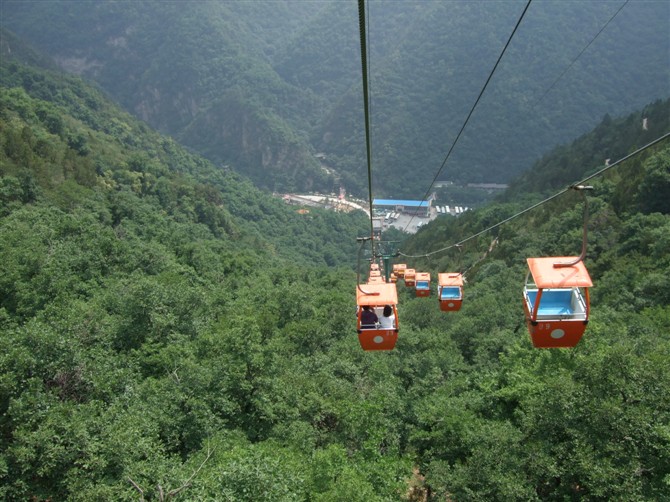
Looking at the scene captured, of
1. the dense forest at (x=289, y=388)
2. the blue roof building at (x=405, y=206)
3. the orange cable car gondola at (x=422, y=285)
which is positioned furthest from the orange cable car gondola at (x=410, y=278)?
the blue roof building at (x=405, y=206)

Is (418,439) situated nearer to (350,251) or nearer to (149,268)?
(149,268)

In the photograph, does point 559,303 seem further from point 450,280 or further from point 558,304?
point 450,280

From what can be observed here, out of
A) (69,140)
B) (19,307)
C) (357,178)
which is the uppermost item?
(357,178)

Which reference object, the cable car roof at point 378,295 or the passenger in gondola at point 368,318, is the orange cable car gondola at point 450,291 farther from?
the cable car roof at point 378,295

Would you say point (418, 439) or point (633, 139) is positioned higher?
point (633, 139)

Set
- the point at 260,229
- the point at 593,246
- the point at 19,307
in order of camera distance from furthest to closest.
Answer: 1. the point at 260,229
2. the point at 593,246
3. the point at 19,307

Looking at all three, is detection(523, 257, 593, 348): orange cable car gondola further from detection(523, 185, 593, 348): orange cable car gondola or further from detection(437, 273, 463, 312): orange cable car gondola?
detection(437, 273, 463, 312): orange cable car gondola

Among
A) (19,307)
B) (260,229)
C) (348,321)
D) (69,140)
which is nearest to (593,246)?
(348,321)
